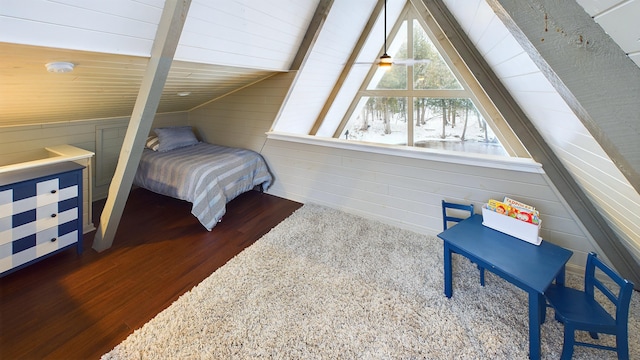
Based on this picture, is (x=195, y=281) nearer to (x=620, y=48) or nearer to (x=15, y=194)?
(x=15, y=194)

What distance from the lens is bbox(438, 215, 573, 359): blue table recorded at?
1.34m

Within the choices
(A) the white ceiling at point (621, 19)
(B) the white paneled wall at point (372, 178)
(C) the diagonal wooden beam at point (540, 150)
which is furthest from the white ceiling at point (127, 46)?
(C) the diagonal wooden beam at point (540, 150)

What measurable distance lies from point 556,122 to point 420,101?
3.22m

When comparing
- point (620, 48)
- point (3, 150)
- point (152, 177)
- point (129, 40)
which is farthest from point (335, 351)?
point (3, 150)

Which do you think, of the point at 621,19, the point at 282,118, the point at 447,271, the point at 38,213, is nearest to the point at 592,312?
the point at 447,271

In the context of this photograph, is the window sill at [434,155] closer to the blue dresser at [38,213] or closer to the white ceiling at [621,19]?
the white ceiling at [621,19]

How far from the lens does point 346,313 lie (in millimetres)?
1685

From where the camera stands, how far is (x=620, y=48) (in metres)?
0.63

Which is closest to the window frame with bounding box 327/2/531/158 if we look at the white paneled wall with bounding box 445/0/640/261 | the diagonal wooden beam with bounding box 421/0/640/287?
the diagonal wooden beam with bounding box 421/0/640/287

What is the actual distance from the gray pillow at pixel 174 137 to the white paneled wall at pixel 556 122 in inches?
127

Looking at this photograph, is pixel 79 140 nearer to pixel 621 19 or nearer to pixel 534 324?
pixel 621 19

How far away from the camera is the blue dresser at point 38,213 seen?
5.93 ft

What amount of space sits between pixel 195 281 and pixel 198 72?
6.02ft

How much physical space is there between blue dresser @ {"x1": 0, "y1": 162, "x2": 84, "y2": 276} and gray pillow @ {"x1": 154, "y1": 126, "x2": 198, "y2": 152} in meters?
1.22
